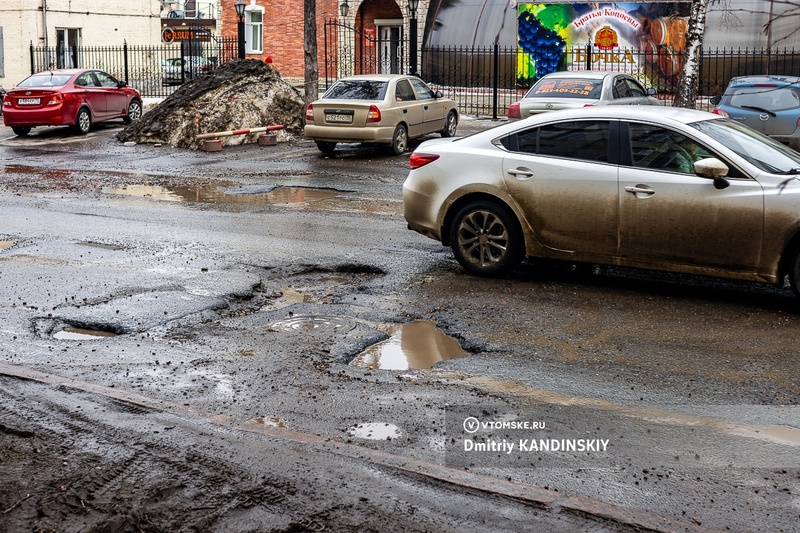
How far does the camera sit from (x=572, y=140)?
894cm

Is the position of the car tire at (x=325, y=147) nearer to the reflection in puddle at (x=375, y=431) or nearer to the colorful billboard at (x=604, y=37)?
the colorful billboard at (x=604, y=37)

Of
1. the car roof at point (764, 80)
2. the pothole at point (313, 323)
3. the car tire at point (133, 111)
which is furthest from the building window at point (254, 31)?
the pothole at point (313, 323)

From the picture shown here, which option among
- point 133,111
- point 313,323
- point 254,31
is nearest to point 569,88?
point 313,323

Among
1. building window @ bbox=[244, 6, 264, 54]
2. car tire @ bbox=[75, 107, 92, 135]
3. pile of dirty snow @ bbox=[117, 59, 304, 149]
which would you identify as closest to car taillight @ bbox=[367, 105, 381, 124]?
pile of dirty snow @ bbox=[117, 59, 304, 149]

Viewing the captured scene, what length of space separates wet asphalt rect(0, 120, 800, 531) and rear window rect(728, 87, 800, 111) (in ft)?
31.2

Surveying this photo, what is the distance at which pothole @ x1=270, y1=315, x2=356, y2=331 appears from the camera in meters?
7.62

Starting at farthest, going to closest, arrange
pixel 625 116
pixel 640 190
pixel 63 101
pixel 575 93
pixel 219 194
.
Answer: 1. pixel 63 101
2. pixel 575 93
3. pixel 219 194
4. pixel 625 116
5. pixel 640 190

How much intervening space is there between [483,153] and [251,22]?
3920cm

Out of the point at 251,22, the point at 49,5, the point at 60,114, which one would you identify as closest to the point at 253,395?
the point at 60,114

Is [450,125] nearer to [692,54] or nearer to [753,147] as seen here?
[692,54]

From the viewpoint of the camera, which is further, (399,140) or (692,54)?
(692,54)

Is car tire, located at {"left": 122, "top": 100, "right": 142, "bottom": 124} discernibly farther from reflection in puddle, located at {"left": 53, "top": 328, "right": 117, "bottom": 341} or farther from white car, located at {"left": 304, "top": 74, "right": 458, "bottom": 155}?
reflection in puddle, located at {"left": 53, "top": 328, "right": 117, "bottom": 341}

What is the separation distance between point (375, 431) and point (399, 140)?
49.5ft

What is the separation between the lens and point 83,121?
25.9 m
